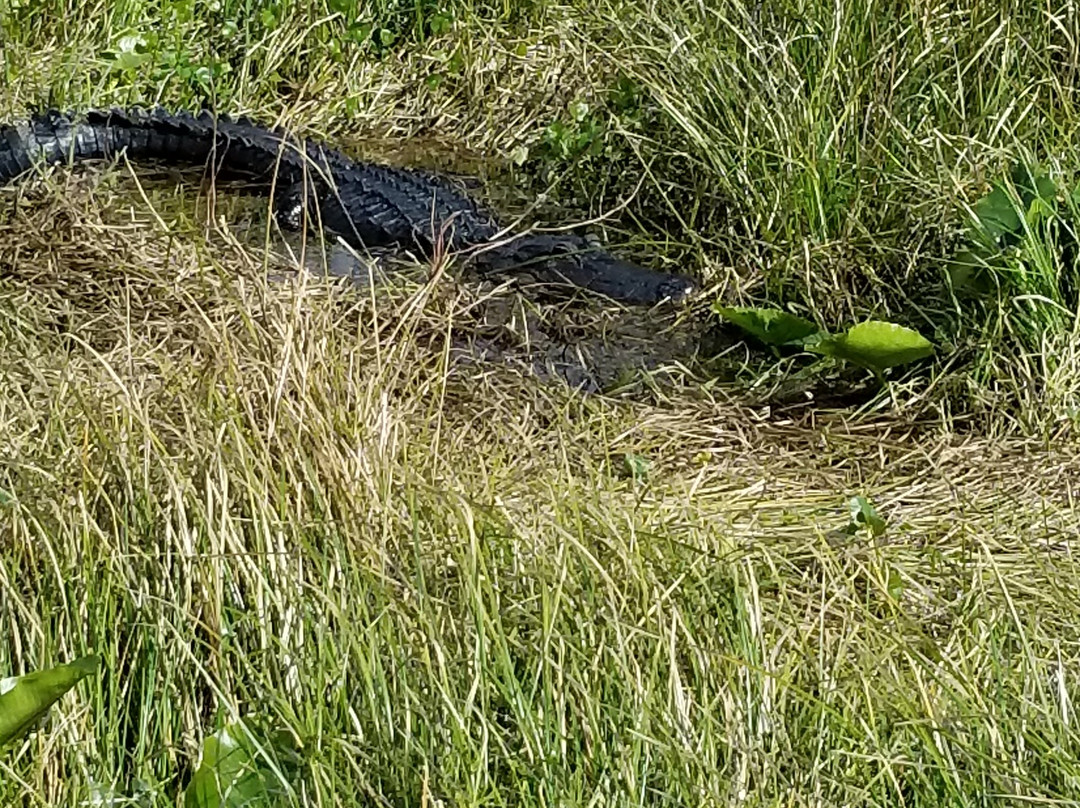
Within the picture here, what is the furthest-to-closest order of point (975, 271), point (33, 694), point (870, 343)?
point (975, 271) < point (870, 343) < point (33, 694)

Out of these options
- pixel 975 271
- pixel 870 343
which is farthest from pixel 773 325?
pixel 975 271

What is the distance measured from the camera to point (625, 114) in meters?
4.33

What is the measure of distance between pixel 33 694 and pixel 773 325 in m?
2.09

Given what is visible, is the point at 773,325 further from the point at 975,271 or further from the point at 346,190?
the point at 346,190

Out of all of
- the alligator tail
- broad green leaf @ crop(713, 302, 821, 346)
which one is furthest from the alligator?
broad green leaf @ crop(713, 302, 821, 346)

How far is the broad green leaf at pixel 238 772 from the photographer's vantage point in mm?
1752

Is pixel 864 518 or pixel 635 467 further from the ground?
pixel 864 518

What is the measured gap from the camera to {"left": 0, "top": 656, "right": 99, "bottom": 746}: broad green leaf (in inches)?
67.1

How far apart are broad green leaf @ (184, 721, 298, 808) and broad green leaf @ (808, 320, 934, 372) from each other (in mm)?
1702

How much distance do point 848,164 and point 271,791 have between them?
241cm

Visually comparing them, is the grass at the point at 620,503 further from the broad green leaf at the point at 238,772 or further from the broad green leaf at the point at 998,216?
the broad green leaf at the point at 998,216

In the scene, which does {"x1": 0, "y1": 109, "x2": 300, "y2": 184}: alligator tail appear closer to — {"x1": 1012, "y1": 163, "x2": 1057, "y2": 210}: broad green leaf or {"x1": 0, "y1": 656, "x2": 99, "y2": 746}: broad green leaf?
{"x1": 1012, "y1": 163, "x2": 1057, "y2": 210}: broad green leaf

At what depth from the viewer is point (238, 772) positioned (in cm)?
178

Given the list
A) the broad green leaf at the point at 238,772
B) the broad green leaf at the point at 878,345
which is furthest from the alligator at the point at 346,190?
the broad green leaf at the point at 238,772
